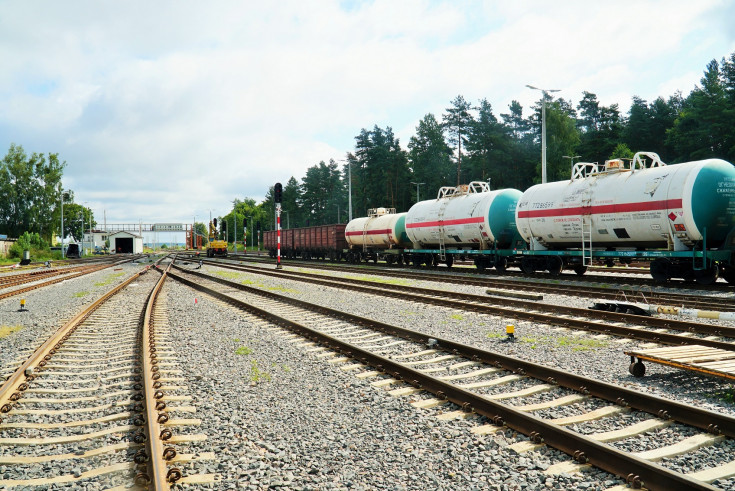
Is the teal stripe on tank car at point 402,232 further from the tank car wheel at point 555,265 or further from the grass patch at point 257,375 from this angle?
the grass patch at point 257,375

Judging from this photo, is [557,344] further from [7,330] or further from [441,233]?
[441,233]

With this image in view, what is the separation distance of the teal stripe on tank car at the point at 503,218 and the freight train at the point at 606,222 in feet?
0.15

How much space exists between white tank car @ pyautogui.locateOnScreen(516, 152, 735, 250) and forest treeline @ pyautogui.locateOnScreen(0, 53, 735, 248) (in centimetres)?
3251

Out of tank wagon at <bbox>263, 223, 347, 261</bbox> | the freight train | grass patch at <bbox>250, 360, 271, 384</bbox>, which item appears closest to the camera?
grass patch at <bbox>250, 360, 271, 384</bbox>

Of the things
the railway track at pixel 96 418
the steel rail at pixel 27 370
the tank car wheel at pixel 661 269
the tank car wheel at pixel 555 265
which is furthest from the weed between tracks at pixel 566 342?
the tank car wheel at pixel 555 265

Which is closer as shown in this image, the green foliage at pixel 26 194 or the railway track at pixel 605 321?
the railway track at pixel 605 321

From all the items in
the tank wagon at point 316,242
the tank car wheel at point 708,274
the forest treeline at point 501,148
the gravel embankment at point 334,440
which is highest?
the forest treeline at point 501,148

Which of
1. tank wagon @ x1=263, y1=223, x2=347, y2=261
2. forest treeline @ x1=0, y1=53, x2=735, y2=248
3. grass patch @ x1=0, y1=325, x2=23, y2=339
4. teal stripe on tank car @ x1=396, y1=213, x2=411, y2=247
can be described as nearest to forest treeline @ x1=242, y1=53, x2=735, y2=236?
forest treeline @ x1=0, y1=53, x2=735, y2=248

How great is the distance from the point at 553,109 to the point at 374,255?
45.7m

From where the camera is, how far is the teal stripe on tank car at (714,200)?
14.4 m

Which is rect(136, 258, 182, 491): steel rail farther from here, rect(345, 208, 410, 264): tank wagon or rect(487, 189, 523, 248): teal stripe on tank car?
rect(345, 208, 410, 264): tank wagon

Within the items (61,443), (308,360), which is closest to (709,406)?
(308,360)

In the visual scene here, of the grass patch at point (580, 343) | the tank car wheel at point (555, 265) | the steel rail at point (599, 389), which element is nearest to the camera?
the steel rail at point (599, 389)

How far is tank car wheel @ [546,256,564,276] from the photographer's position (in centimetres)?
1952
